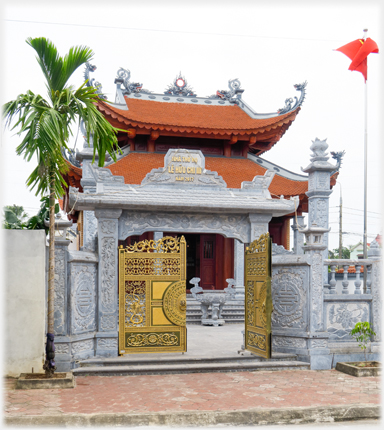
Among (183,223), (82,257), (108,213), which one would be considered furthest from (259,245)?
(82,257)

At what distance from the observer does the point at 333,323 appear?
26.2ft

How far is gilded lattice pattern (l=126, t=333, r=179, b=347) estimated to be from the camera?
306 inches

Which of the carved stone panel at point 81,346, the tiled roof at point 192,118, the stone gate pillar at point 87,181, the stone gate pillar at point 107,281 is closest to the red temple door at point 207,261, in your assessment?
the tiled roof at point 192,118

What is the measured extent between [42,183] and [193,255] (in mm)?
11033

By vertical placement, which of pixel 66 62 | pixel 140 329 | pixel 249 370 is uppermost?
pixel 66 62

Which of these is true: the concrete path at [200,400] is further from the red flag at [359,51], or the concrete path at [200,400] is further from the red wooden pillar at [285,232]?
the red wooden pillar at [285,232]

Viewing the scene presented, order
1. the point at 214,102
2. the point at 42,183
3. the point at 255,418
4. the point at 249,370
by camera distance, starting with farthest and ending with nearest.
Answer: the point at 214,102 → the point at 249,370 → the point at 42,183 → the point at 255,418

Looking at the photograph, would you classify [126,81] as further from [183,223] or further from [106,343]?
[106,343]

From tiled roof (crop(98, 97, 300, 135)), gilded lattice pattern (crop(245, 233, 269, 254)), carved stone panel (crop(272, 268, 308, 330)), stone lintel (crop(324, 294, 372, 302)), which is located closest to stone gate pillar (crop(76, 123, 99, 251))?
tiled roof (crop(98, 97, 300, 135))

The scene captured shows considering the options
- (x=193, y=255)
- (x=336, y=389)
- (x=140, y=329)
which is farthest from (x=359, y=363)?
(x=193, y=255)

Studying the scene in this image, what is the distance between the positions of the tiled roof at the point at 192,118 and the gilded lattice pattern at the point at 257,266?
29.2 feet

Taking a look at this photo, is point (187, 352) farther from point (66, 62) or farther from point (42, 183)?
point (66, 62)

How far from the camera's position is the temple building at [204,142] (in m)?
16.0

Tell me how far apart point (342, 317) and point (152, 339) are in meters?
3.20
